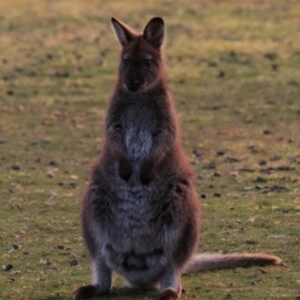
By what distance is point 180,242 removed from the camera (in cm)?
709

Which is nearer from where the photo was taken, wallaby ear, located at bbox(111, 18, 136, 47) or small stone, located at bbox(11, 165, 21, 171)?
wallaby ear, located at bbox(111, 18, 136, 47)

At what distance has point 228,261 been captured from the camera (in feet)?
25.5

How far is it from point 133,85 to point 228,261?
1.52 metres

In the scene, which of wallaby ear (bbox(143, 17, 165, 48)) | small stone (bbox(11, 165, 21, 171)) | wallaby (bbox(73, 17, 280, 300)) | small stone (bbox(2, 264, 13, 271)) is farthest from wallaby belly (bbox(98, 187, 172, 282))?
small stone (bbox(11, 165, 21, 171))

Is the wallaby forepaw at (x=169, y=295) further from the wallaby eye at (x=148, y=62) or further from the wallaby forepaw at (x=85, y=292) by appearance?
the wallaby eye at (x=148, y=62)

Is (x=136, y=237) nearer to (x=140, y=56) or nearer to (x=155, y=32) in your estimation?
(x=140, y=56)

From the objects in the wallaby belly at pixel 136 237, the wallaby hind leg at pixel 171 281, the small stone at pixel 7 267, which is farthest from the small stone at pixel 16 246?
the wallaby hind leg at pixel 171 281

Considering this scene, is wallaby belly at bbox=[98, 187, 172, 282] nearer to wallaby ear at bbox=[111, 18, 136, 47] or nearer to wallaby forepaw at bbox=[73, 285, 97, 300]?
wallaby forepaw at bbox=[73, 285, 97, 300]

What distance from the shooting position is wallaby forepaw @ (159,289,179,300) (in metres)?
6.89

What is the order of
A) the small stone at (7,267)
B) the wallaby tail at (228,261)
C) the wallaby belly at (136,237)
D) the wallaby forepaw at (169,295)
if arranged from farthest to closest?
the small stone at (7,267), the wallaby tail at (228,261), the wallaby belly at (136,237), the wallaby forepaw at (169,295)

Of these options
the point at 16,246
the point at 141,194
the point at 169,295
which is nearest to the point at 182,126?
the point at 16,246

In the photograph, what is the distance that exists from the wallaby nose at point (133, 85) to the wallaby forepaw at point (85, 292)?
1407mm

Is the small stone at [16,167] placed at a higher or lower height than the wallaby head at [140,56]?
lower

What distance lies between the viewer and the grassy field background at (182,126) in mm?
8070
